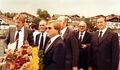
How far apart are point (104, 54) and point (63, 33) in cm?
87

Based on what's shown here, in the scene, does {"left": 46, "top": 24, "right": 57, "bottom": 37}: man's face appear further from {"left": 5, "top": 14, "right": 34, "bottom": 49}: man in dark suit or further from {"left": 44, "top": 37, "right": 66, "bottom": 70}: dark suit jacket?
{"left": 5, "top": 14, "right": 34, "bottom": 49}: man in dark suit

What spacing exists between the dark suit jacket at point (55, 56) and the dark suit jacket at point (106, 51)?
206cm

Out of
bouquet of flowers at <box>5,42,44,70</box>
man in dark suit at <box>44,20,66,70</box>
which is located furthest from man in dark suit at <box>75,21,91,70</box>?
bouquet of flowers at <box>5,42,44,70</box>

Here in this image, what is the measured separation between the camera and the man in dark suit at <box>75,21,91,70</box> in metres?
9.07

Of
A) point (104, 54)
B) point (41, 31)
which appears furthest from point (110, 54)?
point (41, 31)

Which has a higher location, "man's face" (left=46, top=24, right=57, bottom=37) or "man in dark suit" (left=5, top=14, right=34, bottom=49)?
"man's face" (left=46, top=24, right=57, bottom=37)

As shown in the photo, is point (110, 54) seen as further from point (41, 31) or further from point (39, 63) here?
point (39, 63)

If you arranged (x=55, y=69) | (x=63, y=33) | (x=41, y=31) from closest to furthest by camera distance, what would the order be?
(x=55, y=69)
(x=63, y=33)
(x=41, y=31)

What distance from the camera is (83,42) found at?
9359 mm

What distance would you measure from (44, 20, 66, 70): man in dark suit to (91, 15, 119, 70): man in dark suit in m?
1.83

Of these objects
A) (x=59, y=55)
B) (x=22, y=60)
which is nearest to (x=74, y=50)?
(x=59, y=55)

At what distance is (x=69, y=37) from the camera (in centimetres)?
830

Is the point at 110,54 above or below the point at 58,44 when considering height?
below

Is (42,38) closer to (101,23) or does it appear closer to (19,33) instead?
(19,33)
